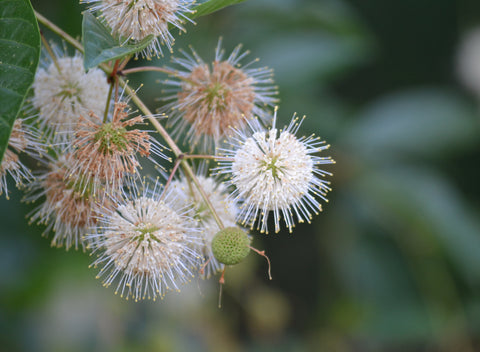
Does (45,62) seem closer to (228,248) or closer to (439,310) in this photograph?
(228,248)

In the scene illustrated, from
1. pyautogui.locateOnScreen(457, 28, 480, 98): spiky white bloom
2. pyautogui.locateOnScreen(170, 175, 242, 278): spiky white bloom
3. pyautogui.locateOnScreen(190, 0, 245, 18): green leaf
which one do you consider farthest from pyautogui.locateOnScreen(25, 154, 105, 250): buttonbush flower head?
pyautogui.locateOnScreen(457, 28, 480, 98): spiky white bloom

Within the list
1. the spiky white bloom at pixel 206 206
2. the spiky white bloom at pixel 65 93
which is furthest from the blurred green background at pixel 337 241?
the spiky white bloom at pixel 206 206

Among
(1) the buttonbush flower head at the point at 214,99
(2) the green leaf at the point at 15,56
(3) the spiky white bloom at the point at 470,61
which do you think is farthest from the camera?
(3) the spiky white bloom at the point at 470,61

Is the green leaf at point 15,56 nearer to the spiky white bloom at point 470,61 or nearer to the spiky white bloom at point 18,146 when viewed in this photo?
the spiky white bloom at point 18,146

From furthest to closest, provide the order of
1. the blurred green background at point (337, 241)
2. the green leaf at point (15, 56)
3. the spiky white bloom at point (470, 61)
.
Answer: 1. the spiky white bloom at point (470, 61)
2. the blurred green background at point (337, 241)
3. the green leaf at point (15, 56)

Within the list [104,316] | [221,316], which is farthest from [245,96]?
[221,316]

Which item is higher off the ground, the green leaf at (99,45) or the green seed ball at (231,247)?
the green leaf at (99,45)

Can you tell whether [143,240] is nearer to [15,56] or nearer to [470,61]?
[15,56]
